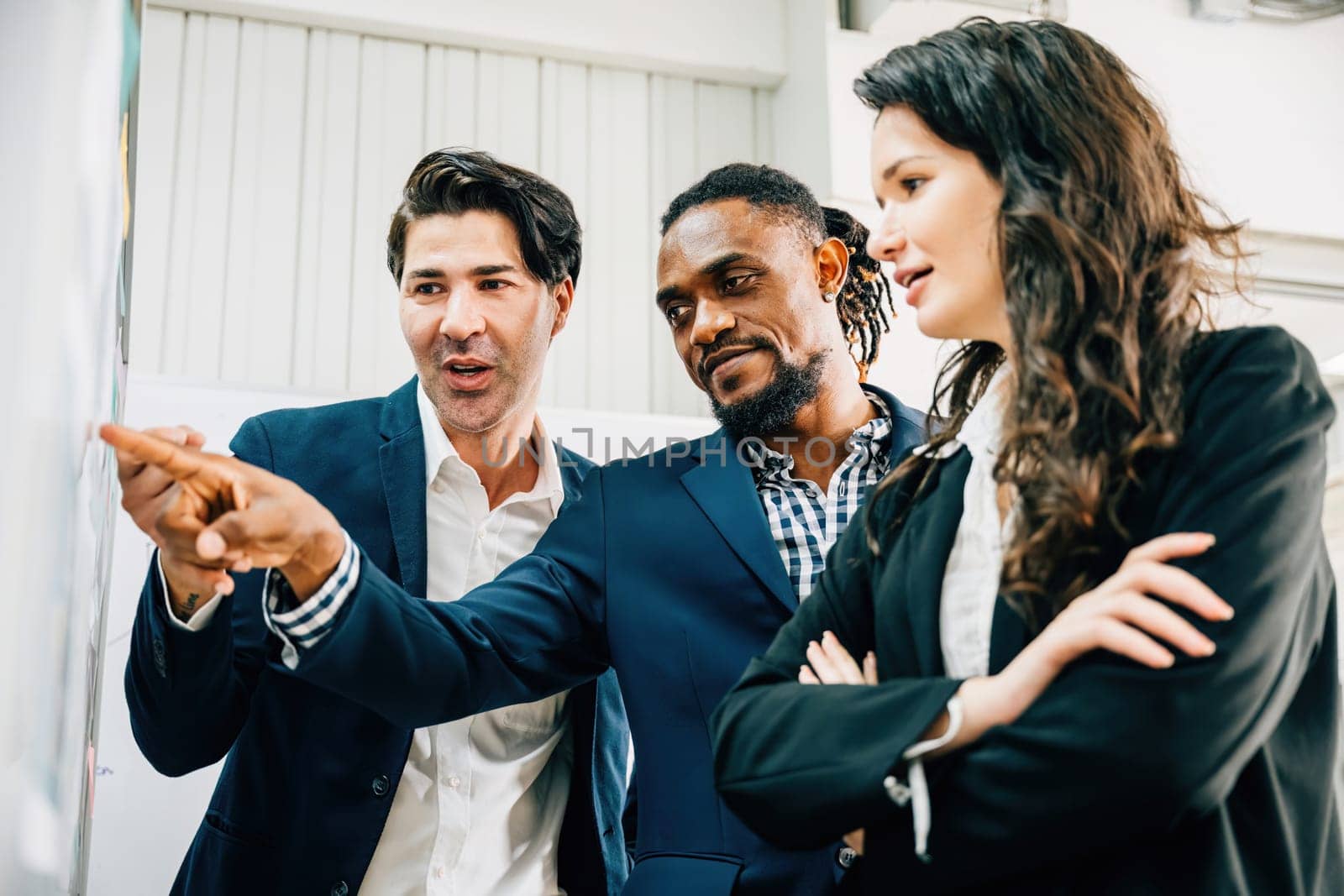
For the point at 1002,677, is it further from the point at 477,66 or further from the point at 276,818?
the point at 477,66

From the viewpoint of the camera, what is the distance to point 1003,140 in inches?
51.6

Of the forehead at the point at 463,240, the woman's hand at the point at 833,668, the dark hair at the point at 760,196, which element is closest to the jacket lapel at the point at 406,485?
the forehead at the point at 463,240

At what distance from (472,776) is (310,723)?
247 millimetres

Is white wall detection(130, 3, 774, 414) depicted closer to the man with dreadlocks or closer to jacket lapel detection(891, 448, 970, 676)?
the man with dreadlocks

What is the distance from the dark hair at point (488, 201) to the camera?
7.50ft

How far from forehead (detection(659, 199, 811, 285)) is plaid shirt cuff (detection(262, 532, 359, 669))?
0.84 meters

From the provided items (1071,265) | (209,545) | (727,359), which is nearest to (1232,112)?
(727,359)

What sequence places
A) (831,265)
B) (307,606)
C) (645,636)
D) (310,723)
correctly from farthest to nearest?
(831,265), (310,723), (645,636), (307,606)

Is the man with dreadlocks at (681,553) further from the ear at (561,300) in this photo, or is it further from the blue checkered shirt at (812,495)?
the ear at (561,300)

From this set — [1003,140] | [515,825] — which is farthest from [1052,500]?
[515,825]

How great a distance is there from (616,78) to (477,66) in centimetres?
46

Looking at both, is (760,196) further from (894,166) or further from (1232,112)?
(1232,112)

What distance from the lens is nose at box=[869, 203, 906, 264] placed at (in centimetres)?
136

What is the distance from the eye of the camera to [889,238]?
137cm
